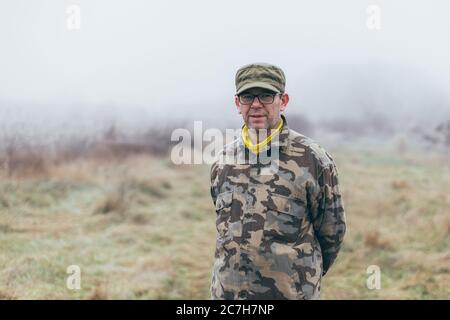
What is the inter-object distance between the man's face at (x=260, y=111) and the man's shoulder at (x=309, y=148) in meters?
0.13

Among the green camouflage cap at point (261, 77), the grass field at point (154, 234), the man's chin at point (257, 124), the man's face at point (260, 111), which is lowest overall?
the grass field at point (154, 234)

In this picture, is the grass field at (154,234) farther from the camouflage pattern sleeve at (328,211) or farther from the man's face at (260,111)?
the man's face at (260,111)

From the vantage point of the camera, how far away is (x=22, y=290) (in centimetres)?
503

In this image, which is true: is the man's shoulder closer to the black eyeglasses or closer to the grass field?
the black eyeglasses

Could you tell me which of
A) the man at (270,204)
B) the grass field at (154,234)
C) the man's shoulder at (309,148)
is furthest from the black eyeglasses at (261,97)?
the grass field at (154,234)

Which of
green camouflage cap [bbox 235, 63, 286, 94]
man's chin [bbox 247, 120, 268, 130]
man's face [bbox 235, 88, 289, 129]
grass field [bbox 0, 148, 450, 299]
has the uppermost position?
green camouflage cap [bbox 235, 63, 286, 94]

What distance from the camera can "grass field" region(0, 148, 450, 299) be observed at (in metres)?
5.70

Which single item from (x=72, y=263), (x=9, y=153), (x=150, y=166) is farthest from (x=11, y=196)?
(x=150, y=166)

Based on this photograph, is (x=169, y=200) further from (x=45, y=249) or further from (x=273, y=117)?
(x=273, y=117)

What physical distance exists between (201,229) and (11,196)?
9.24ft

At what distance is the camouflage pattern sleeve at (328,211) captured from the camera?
2.67 metres

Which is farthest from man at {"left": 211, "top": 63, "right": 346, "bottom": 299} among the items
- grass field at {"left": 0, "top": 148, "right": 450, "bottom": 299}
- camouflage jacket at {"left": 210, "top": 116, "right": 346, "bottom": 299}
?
grass field at {"left": 0, "top": 148, "right": 450, "bottom": 299}

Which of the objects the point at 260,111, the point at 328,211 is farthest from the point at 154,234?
the point at 260,111

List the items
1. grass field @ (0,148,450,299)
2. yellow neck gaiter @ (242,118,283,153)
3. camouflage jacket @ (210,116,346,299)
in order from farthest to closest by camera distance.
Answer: grass field @ (0,148,450,299) < yellow neck gaiter @ (242,118,283,153) < camouflage jacket @ (210,116,346,299)
